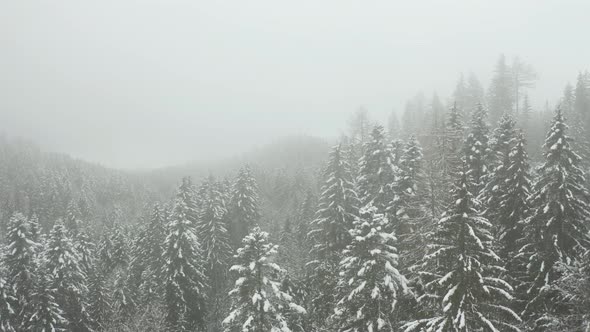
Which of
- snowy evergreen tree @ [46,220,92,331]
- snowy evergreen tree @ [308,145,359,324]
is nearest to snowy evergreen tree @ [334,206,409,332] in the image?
snowy evergreen tree @ [308,145,359,324]

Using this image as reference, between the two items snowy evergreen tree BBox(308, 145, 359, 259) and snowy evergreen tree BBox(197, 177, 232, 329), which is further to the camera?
snowy evergreen tree BBox(197, 177, 232, 329)

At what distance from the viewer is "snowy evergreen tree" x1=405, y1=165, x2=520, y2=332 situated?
15.2 metres

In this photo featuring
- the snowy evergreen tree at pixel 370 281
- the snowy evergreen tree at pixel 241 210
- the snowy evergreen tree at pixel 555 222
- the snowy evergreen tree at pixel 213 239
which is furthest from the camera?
the snowy evergreen tree at pixel 241 210

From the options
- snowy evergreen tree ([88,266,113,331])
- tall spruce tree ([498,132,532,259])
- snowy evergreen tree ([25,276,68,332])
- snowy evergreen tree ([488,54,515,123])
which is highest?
snowy evergreen tree ([488,54,515,123])

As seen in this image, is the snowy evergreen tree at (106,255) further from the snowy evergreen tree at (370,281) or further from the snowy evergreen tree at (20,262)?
the snowy evergreen tree at (370,281)

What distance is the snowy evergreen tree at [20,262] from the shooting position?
102ft

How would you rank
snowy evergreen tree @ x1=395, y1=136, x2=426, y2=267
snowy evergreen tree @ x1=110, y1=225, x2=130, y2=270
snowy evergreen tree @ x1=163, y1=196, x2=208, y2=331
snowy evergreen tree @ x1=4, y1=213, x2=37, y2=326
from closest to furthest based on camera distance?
snowy evergreen tree @ x1=395, y1=136, x2=426, y2=267
snowy evergreen tree @ x1=4, y1=213, x2=37, y2=326
snowy evergreen tree @ x1=163, y1=196, x2=208, y2=331
snowy evergreen tree @ x1=110, y1=225, x2=130, y2=270

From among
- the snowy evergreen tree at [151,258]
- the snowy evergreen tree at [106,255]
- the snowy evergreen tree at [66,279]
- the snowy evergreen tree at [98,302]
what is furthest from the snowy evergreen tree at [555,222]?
the snowy evergreen tree at [106,255]

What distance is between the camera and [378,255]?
1778cm

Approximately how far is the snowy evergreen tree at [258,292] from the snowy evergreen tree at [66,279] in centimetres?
2024

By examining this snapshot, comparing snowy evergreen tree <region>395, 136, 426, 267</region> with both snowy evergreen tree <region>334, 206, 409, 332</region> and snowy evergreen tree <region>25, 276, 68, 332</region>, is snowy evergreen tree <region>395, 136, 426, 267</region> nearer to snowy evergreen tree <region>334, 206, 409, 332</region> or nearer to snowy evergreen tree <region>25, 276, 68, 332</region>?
snowy evergreen tree <region>334, 206, 409, 332</region>

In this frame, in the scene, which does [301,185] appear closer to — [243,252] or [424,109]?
[424,109]

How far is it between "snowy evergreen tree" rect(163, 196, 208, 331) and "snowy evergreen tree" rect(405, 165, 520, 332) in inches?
950

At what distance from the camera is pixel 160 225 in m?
43.1
